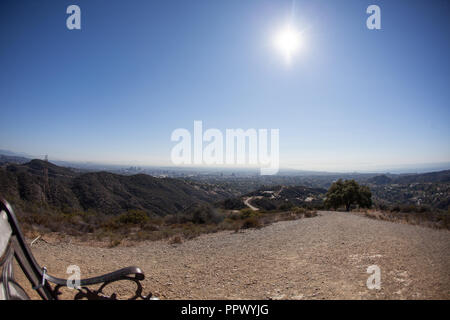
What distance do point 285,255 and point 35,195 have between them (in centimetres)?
3525

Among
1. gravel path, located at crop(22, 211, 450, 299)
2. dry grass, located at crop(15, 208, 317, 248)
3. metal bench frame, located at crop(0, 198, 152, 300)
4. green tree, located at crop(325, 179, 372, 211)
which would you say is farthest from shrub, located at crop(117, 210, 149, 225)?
green tree, located at crop(325, 179, 372, 211)

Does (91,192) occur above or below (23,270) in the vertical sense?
below

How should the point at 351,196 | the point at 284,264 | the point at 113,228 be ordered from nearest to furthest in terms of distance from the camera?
the point at 284,264 < the point at 113,228 < the point at 351,196

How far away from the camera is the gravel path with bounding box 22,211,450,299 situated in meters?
3.38

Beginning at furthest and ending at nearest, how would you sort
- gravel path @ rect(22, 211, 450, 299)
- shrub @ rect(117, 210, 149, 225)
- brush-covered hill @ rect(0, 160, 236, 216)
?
brush-covered hill @ rect(0, 160, 236, 216) < shrub @ rect(117, 210, 149, 225) < gravel path @ rect(22, 211, 450, 299)

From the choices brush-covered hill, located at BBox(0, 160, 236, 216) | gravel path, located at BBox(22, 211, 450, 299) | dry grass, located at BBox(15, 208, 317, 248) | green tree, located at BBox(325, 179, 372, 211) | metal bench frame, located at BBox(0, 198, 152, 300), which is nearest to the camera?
metal bench frame, located at BBox(0, 198, 152, 300)

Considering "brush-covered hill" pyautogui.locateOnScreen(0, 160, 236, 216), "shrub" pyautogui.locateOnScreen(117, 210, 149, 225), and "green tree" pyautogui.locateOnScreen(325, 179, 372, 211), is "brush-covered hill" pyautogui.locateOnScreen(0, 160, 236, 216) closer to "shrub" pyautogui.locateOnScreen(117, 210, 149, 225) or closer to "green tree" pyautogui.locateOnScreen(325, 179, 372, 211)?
"shrub" pyautogui.locateOnScreen(117, 210, 149, 225)

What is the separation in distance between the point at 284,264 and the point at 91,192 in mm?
37628

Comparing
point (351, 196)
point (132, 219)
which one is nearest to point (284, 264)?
point (132, 219)

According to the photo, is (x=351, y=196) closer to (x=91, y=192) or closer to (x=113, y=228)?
(x=113, y=228)

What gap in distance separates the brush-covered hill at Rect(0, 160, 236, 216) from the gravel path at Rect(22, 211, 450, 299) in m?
18.9

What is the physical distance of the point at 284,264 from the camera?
→ 481 cm

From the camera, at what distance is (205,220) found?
13.1 metres
